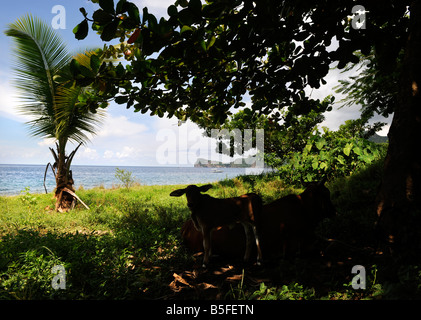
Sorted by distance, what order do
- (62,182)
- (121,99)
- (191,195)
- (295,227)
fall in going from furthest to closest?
(62,182) < (121,99) < (295,227) < (191,195)

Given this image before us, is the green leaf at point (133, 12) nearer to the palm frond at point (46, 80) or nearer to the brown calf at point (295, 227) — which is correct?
the brown calf at point (295, 227)

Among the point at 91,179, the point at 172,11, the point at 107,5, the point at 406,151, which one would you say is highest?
the point at 172,11

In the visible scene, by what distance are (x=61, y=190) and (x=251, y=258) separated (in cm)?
686

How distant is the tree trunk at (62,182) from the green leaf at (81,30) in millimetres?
6520

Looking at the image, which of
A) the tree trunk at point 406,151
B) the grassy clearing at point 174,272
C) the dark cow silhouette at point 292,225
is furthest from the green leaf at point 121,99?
the tree trunk at point 406,151

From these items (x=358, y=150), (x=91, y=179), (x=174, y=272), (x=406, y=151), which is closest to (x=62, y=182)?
(x=174, y=272)

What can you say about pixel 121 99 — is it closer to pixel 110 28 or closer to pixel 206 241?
pixel 110 28

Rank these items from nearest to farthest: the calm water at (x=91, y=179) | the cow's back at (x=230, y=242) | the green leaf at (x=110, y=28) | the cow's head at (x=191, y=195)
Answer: the green leaf at (x=110, y=28) < the cow's head at (x=191, y=195) < the cow's back at (x=230, y=242) < the calm water at (x=91, y=179)

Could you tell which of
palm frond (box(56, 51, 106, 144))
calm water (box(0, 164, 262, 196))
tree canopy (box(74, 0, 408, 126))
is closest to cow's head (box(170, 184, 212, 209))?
tree canopy (box(74, 0, 408, 126))

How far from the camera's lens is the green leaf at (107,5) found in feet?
4.49

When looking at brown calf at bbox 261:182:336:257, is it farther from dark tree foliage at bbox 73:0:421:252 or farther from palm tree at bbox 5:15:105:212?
palm tree at bbox 5:15:105:212

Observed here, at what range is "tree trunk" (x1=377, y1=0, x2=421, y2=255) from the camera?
2.27m

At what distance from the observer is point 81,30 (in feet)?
4.81

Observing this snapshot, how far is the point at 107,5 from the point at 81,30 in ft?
0.89
